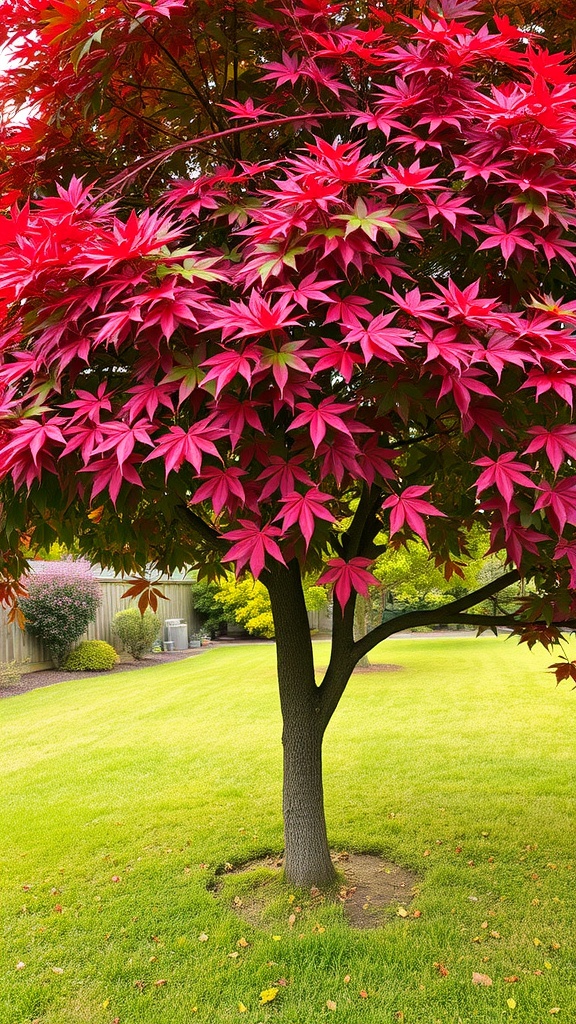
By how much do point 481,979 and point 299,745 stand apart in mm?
1313

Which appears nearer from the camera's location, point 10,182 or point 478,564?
point 10,182

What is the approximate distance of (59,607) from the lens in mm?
13328

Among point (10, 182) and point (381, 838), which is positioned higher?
point (10, 182)

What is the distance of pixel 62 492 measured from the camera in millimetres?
2268

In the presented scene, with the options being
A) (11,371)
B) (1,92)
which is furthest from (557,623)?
(1,92)

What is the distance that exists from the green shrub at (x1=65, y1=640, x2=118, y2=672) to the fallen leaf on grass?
11.9 meters

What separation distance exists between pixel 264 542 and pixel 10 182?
1.96 metres

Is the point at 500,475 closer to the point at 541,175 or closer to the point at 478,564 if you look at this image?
the point at 541,175

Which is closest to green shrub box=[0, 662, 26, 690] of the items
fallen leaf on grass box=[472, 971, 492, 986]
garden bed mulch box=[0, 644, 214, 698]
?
garden bed mulch box=[0, 644, 214, 698]

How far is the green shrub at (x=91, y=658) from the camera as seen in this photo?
1397 centimetres

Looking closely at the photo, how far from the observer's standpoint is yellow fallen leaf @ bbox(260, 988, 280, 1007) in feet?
9.55

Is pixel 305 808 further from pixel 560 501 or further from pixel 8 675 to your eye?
pixel 8 675

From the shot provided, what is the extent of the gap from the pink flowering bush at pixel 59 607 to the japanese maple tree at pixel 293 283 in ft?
35.1

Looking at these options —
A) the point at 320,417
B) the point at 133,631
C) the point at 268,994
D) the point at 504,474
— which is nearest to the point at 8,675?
the point at 133,631
